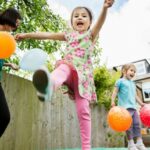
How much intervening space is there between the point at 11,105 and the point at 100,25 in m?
2.41

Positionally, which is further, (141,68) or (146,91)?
(141,68)

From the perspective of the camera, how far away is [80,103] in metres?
2.74

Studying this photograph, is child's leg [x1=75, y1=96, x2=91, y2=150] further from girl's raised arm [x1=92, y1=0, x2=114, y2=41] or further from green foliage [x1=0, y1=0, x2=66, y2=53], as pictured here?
green foliage [x1=0, y1=0, x2=66, y2=53]

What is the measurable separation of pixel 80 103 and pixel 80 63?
383 mm

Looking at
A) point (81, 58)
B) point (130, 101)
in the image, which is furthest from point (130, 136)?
point (81, 58)

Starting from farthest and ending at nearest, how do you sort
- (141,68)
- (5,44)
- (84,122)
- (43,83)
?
(141,68), (5,44), (84,122), (43,83)

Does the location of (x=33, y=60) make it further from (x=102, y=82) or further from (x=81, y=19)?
(x=102, y=82)

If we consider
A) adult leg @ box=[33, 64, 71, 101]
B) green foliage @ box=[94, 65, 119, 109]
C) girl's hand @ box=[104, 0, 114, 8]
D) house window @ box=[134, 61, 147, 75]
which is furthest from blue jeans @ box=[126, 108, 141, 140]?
house window @ box=[134, 61, 147, 75]

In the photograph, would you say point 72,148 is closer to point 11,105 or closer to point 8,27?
point 11,105

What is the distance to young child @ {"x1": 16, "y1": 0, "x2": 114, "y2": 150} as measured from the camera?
8.71ft

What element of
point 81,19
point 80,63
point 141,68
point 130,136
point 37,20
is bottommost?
point 130,136

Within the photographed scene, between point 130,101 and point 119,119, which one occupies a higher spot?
point 130,101

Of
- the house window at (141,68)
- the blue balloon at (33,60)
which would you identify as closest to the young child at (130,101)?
the blue balloon at (33,60)

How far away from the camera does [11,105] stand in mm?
4680
